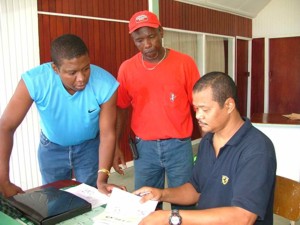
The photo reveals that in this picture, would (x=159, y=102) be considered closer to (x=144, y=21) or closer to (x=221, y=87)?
(x=144, y=21)

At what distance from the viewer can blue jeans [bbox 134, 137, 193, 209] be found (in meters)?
2.09

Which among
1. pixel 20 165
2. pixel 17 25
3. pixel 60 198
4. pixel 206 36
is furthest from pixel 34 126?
pixel 206 36

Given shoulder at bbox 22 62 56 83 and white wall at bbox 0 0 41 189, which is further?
white wall at bbox 0 0 41 189

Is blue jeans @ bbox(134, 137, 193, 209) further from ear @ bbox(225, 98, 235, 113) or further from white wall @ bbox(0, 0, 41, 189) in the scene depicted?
white wall @ bbox(0, 0, 41, 189)

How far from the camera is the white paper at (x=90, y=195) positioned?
141 centimetres

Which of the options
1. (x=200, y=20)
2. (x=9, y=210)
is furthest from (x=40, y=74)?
(x=200, y=20)

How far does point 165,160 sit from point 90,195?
715 mm

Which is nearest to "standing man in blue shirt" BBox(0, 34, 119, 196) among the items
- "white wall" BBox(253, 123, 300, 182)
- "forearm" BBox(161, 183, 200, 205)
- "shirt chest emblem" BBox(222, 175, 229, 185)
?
"forearm" BBox(161, 183, 200, 205)

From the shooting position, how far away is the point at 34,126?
3693 millimetres

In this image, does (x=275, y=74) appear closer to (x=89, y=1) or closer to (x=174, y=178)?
(x=89, y=1)

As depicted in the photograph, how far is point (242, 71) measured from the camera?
7820 millimetres

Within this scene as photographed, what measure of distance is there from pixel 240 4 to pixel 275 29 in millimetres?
1291

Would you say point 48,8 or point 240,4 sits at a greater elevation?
point 240,4

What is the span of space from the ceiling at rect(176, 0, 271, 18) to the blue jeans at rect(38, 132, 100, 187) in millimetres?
4435
